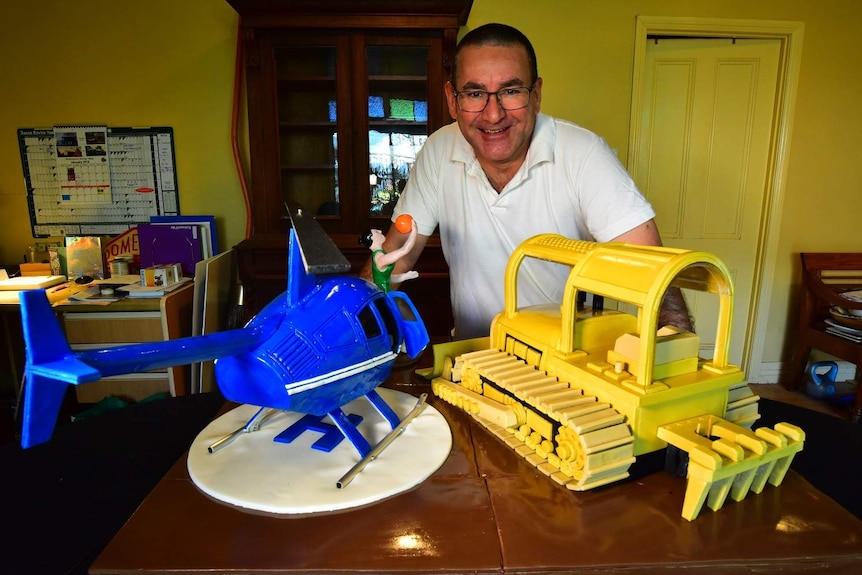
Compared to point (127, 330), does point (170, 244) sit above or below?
above

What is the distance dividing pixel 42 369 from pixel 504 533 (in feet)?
1.88

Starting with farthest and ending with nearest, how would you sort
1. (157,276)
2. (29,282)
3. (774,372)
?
(774,372) → (29,282) → (157,276)

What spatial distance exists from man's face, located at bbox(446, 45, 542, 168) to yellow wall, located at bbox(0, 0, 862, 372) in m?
1.61

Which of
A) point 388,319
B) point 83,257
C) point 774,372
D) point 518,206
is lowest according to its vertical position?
point 774,372

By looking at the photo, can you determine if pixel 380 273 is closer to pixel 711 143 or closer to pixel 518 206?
pixel 518 206

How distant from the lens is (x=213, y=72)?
2750mm

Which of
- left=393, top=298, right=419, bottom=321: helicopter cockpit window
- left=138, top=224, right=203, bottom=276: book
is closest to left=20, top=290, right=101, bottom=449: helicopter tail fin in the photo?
left=393, top=298, right=419, bottom=321: helicopter cockpit window

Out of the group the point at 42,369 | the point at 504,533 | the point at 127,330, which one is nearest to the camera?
the point at 42,369

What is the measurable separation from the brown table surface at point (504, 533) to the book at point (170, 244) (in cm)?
216

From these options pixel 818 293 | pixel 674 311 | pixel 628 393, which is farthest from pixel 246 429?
pixel 818 293

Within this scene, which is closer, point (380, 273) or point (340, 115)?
point (380, 273)

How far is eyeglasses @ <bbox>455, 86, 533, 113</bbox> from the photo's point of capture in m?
1.35

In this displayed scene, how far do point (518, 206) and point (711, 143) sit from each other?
2.20m

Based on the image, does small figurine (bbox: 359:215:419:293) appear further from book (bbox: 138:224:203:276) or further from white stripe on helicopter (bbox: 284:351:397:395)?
book (bbox: 138:224:203:276)
